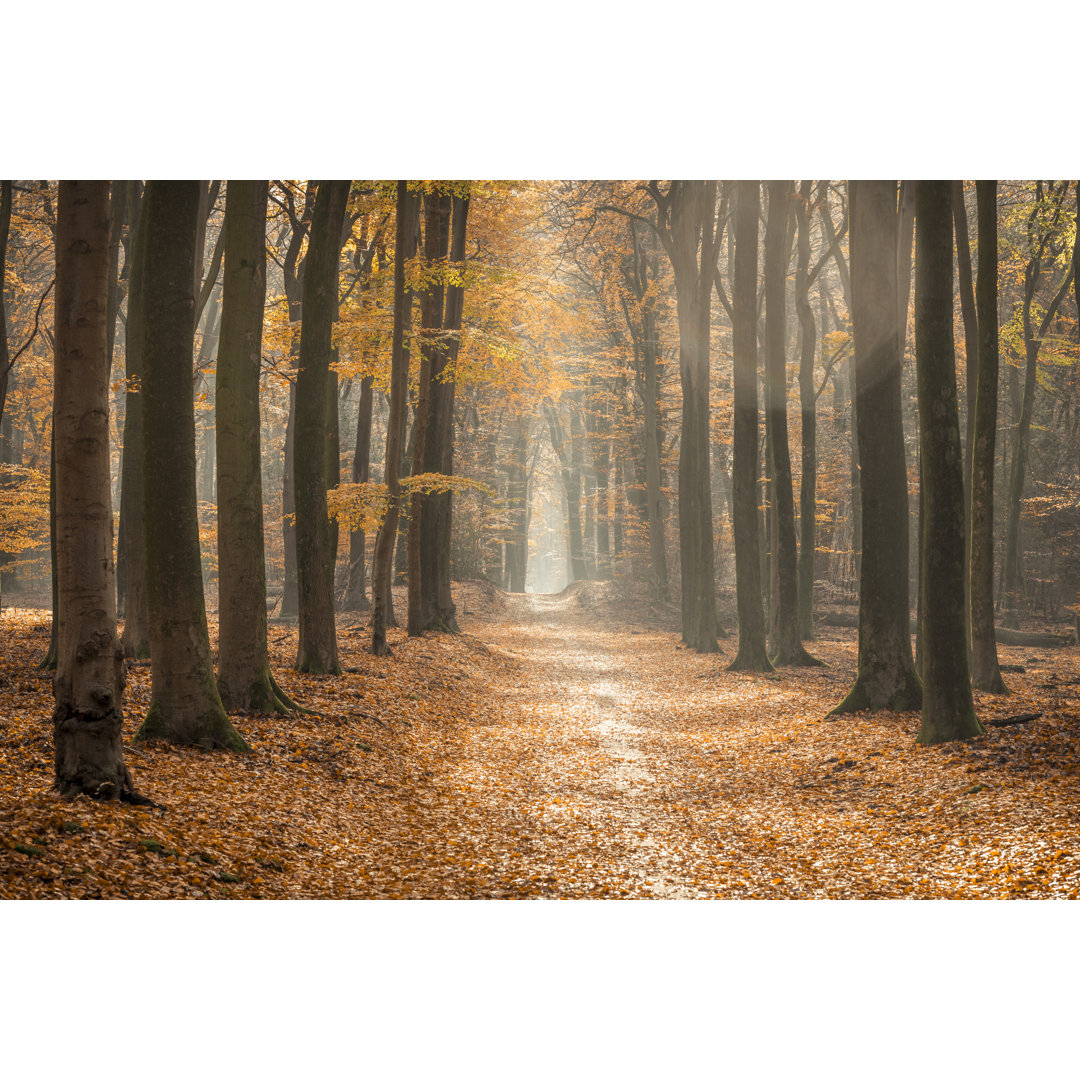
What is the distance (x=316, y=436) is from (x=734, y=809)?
6.03 metres

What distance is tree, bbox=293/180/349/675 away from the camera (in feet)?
30.9

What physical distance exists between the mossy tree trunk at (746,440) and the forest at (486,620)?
64 millimetres

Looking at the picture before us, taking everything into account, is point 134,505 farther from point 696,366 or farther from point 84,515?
point 696,366

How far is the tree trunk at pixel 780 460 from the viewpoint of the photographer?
44.3ft

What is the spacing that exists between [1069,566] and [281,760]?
Result: 19.0 meters

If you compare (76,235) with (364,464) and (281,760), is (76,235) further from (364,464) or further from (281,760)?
(364,464)

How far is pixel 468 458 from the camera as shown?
84.7 feet

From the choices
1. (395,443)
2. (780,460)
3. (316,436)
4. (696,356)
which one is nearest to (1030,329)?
(696,356)

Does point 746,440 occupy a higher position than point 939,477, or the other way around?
point 746,440

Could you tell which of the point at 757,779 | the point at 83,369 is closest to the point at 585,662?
the point at 757,779

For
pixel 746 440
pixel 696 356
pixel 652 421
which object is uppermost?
pixel 696 356

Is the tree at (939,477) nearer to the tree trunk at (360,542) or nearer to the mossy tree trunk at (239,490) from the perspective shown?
the mossy tree trunk at (239,490)

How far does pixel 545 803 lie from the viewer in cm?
628

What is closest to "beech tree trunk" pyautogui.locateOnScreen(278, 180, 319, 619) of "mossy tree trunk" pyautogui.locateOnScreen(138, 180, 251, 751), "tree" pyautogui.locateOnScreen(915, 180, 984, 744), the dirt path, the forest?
the forest
